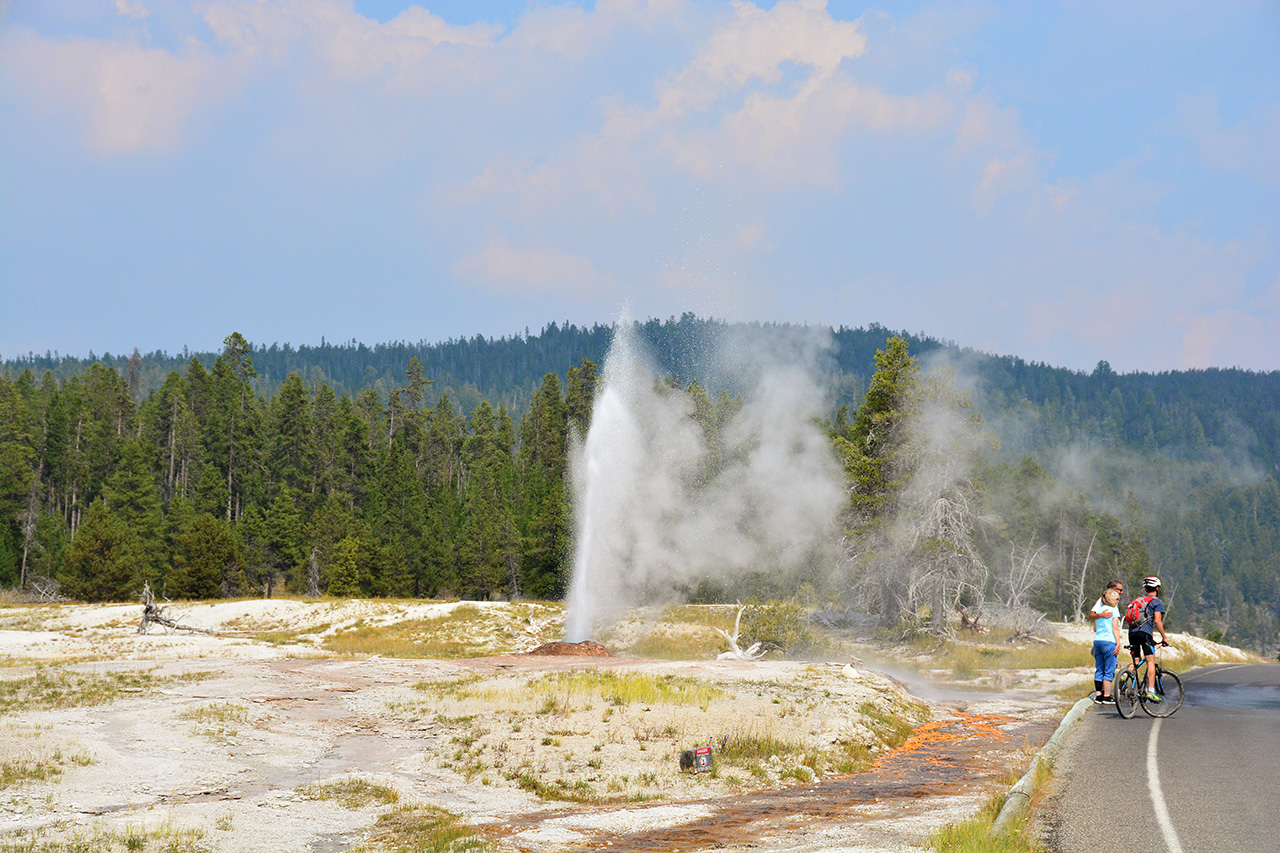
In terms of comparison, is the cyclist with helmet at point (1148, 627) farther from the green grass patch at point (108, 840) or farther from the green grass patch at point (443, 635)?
the green grass patch at point (443, 635)

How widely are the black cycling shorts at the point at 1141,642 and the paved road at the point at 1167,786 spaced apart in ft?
4.06

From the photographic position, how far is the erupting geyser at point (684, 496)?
42.2m

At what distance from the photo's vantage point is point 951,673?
3481cm

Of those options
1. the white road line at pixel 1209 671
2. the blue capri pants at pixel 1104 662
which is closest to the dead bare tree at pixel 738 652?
the white road line at pixel 1209 671

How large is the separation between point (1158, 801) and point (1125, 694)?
20.0 ft

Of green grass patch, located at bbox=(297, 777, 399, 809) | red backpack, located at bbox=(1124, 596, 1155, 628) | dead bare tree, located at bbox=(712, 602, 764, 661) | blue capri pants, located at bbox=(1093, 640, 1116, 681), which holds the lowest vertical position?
dead bare tree, located at bbox=(712, 602, 764, 661)

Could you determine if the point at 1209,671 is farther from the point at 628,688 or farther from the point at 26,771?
the point at 26,771

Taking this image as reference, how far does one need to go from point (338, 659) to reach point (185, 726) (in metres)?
13.4

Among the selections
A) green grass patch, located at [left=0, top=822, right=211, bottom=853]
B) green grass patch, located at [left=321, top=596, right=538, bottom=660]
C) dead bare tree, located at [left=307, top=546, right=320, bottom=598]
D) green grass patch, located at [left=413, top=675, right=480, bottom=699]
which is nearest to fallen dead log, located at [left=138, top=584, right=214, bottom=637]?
green grass patch, located at [left=321, top=596, right=538, bottom=660]

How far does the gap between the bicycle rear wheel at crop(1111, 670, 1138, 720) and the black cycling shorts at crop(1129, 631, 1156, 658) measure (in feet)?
2.15

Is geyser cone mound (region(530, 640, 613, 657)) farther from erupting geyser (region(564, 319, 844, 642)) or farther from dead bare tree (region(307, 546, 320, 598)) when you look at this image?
dead bare tree (region(307, 546, 320, 598))

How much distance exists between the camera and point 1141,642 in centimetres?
1471

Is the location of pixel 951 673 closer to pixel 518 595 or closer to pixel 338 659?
pixel 338 659

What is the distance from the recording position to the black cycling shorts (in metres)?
14.6
